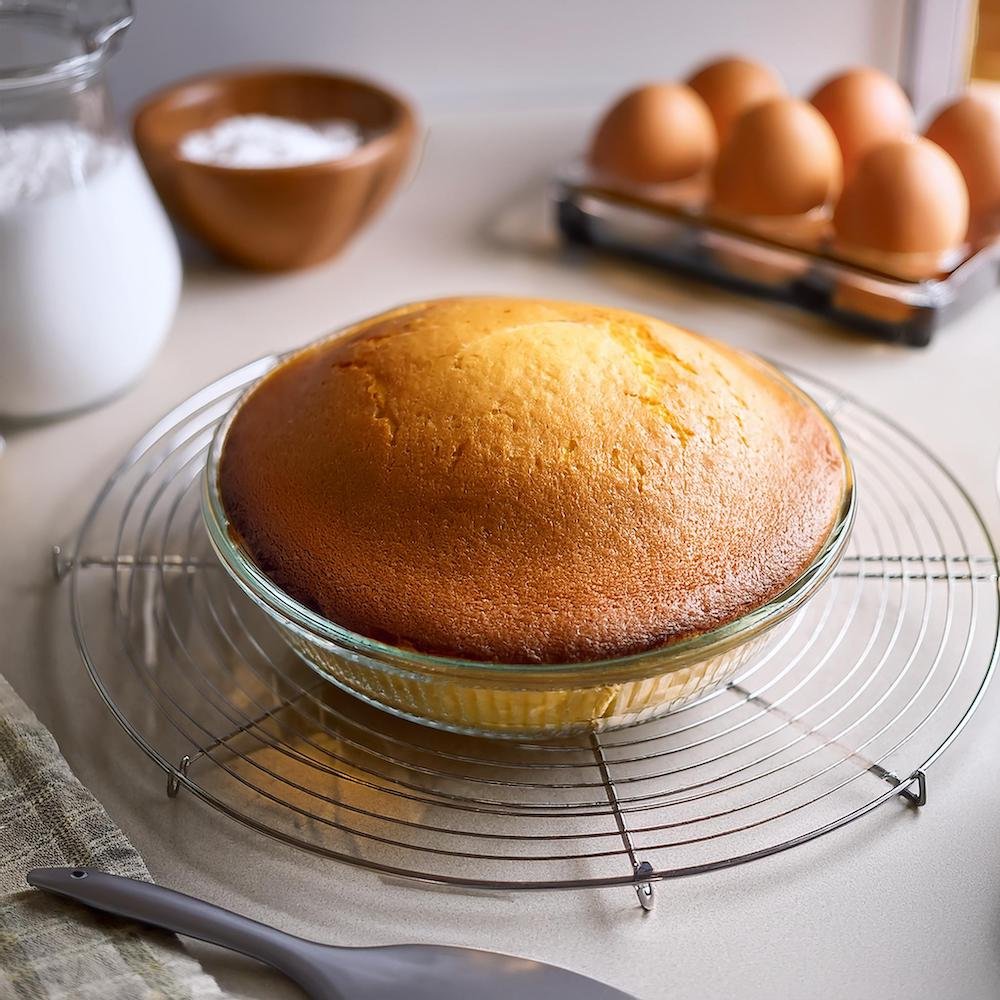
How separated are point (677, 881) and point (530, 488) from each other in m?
0.25

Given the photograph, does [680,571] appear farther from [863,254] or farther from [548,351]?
[863,254]

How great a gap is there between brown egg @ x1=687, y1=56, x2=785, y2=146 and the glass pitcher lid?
2.23ft

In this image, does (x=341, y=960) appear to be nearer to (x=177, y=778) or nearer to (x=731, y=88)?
(x=177, y=778)

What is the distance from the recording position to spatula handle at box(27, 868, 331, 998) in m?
0.61

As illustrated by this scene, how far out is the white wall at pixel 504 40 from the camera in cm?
155

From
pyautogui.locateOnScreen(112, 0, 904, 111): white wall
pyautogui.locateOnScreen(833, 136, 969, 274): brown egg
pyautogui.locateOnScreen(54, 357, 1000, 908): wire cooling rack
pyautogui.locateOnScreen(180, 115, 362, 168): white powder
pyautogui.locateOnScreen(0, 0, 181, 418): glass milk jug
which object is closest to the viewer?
pyautogui.locateOnScreen(54, 357, 1000, 908): wire cooling rack

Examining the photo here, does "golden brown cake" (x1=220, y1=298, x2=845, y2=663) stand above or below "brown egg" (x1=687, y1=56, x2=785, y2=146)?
below

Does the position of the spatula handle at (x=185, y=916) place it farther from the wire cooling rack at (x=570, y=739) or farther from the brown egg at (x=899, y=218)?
the brown egg at (x=899, y=218)

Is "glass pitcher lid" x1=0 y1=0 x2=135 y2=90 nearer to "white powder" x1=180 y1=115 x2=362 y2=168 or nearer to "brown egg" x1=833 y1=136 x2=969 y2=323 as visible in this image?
"white powder" x1=180 y1=115 x2=362 y2=168

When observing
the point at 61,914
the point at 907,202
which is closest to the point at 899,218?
the point at 907,202

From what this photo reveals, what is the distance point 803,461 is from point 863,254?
1.48 feet

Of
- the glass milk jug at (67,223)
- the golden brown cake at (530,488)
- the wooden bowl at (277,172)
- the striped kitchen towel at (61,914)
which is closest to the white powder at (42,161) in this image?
the glass milk jug at (67,223)

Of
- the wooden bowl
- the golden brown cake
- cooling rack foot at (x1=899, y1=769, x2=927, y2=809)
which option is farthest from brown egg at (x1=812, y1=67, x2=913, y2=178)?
cooling rack foot at (x1=899, y1=769, x2=927, y2=809)

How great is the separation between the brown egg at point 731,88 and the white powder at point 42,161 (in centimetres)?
72
